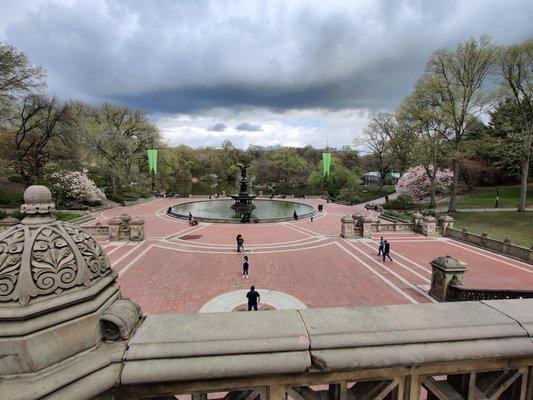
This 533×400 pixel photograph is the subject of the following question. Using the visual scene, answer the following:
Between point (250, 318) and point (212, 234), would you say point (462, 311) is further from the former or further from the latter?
point (212, 234)

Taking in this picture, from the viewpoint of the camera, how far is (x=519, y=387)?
2223mm

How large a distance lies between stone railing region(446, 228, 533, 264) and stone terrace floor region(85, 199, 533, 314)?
0.61 meters

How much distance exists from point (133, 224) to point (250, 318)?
1923 centimetres

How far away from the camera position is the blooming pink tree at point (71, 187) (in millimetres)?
31467

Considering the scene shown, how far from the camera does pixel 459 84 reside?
28.8 m

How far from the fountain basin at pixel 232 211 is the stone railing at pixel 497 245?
1313 cm

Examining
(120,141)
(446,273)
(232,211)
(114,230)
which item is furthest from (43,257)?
(120,141)

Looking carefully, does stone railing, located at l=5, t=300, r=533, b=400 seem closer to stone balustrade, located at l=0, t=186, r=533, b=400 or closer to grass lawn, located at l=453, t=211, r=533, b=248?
stone balustrade, located at l=0, t=186, r=533, b=400

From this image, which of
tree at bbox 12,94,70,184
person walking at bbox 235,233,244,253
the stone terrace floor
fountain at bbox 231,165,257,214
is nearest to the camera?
the stone terrace floor

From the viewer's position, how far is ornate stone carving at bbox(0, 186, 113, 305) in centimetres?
182

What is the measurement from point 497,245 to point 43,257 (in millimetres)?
22043

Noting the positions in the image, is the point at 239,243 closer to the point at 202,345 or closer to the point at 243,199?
the point at 202,345

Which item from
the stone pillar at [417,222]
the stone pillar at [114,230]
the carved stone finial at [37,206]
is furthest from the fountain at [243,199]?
the carved stone finial at [37,206]

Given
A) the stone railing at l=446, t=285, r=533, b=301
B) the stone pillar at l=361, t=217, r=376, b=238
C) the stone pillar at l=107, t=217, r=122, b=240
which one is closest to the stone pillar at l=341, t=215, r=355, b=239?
the stone pillar at l=361, t=217, r=376, b=238
